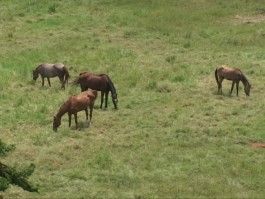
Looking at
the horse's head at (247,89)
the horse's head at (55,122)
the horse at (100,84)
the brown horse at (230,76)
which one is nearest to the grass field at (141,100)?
the horse's head at (55,122)

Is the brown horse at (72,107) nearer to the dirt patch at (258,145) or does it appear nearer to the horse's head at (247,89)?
the dirt patch at (258,145)

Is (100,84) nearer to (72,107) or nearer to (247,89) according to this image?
(72,107)

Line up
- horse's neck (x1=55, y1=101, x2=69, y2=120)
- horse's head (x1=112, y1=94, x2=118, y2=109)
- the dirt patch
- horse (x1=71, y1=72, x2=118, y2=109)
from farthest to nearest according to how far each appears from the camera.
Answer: horse (x1=71, y1=72, x2=118, y2=109) → horse's head (x1=112, y1=94, x2=118, y2=109) → horse's neck (x1=55, y1=101, x2=69, y2=120) → the dirt patch

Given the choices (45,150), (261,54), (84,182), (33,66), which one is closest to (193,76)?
(261,54)

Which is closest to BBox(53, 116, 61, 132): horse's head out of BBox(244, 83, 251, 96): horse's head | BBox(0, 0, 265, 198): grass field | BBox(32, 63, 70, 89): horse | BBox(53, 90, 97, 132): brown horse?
BBox(53, 90, 97, 132): brown horse

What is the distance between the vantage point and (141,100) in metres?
22.8

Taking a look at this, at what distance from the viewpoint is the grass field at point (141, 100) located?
15.7 metres

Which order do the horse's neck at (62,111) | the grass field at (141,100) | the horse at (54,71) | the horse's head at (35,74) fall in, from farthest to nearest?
the horse's head at (35,74) < the horse at (54,71) < the horse's neck at (62,111) < the grass field at (141,100)

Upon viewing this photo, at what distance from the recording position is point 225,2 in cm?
3991

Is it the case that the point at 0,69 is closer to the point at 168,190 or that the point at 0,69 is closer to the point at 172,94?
the point at 172,94

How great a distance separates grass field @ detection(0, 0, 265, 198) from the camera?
51.4 feet

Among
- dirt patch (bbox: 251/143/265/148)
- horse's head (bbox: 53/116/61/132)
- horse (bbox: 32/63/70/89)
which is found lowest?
dirt patch (bbox: 251/143/265/148)

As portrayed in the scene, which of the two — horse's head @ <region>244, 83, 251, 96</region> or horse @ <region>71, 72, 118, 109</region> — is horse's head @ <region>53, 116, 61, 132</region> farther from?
horse's head @ <region>244, 83, 251, 96</region>

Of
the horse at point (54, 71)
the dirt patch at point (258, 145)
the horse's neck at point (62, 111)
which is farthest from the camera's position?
the horse at point (54, 71)
